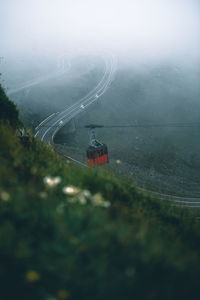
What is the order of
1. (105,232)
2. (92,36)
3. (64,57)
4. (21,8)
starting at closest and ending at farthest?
(105,232), (64,57), (92,36), (21,8)

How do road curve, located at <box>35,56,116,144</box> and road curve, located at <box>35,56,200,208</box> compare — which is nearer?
road curve, located at <box>35,56,200,208</box>

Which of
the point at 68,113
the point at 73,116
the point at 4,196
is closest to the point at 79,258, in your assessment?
the point at 4,196

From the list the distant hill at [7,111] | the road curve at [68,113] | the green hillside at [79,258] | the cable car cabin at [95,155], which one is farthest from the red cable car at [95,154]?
the green hillside at [79,258]

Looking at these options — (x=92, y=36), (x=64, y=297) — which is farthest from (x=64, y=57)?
(x=64, y=297)

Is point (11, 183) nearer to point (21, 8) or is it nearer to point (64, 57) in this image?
point (64, 57)

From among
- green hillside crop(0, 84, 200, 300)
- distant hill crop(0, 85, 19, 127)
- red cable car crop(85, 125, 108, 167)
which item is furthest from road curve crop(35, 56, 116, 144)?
green hillside crop(0, 84, 200, 300)

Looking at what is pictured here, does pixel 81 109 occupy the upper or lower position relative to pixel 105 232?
upper

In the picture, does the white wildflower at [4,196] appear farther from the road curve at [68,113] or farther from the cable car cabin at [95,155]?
the road curve at [68,113]

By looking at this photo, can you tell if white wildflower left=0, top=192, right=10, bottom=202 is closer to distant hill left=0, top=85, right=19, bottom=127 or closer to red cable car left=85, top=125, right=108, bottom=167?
distant hill left=0, top=85, right=19, bottom=127
